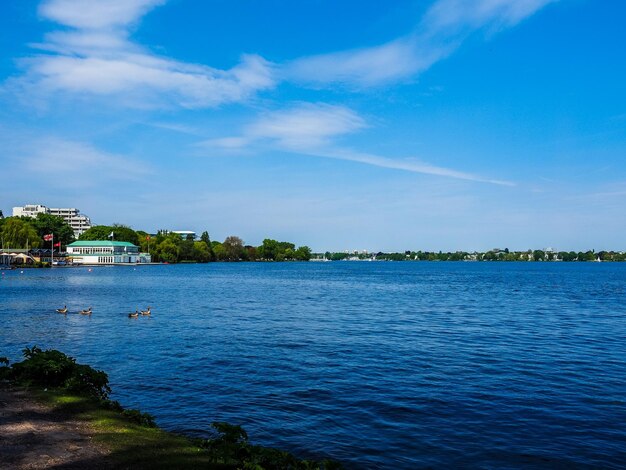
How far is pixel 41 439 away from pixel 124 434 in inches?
80.3

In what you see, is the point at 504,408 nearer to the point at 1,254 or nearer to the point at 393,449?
the point at 393,449

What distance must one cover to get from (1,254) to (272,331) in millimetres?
170584

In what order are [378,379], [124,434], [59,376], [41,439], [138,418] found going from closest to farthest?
[41,439] → [124,434] → [138,418] → [59,376] → [378,379]

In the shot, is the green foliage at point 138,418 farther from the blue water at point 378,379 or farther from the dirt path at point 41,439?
the blue water at point 378,379

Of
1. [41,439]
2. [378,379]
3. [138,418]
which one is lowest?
[378,379]

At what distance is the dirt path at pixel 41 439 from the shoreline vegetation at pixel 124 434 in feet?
0.75

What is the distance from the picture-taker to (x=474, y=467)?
15289mm

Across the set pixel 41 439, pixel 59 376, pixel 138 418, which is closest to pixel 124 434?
pixel 41 439

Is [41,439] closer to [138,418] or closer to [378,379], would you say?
[138,418]

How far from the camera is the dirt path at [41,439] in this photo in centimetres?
1148

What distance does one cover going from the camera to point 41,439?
507 inches

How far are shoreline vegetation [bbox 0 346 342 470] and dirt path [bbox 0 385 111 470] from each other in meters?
0.23

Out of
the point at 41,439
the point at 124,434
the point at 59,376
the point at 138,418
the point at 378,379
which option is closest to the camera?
the point at 41,439

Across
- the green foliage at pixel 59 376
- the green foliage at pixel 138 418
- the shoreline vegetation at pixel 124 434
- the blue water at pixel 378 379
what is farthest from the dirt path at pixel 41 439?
the blue water at pixel 378 379
